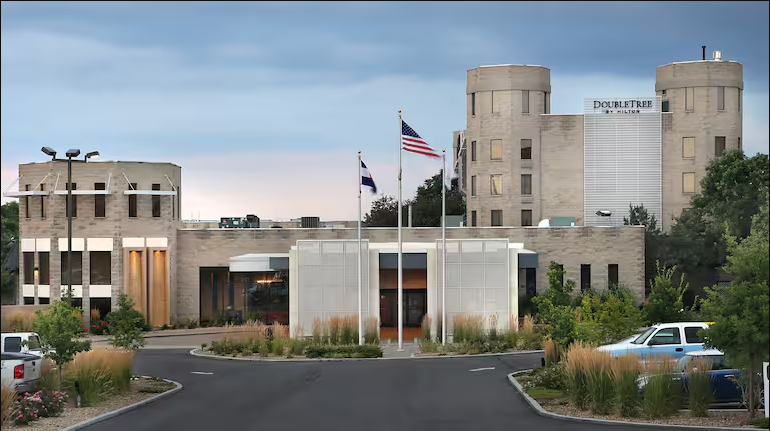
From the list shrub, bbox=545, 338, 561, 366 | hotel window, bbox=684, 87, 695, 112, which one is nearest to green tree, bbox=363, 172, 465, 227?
hotel window, bbox=684, 87, 695, 112

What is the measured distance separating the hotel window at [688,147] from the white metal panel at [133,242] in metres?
44.4

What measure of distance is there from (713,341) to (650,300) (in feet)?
57.4

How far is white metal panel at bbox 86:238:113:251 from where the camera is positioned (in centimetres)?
5941

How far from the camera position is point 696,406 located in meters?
24.1

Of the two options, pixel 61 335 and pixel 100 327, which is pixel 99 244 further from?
pixel 61 335

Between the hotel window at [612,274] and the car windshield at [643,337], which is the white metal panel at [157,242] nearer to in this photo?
the hotel window at [612,274]

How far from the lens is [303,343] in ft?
144

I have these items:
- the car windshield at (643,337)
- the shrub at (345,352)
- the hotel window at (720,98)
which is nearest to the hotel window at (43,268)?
the shrub at (345,352)

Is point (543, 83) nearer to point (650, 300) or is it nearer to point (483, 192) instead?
point (483, 192)

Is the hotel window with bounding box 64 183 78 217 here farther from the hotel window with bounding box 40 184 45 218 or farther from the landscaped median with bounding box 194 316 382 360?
the landscaped median with bounding box 194 316 382 360

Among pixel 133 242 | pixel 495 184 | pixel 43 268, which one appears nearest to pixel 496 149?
pixel 495 184

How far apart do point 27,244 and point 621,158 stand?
4670 cm

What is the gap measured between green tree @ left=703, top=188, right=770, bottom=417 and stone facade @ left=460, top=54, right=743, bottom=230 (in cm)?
5922

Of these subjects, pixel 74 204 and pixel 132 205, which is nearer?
pixel 74 204
